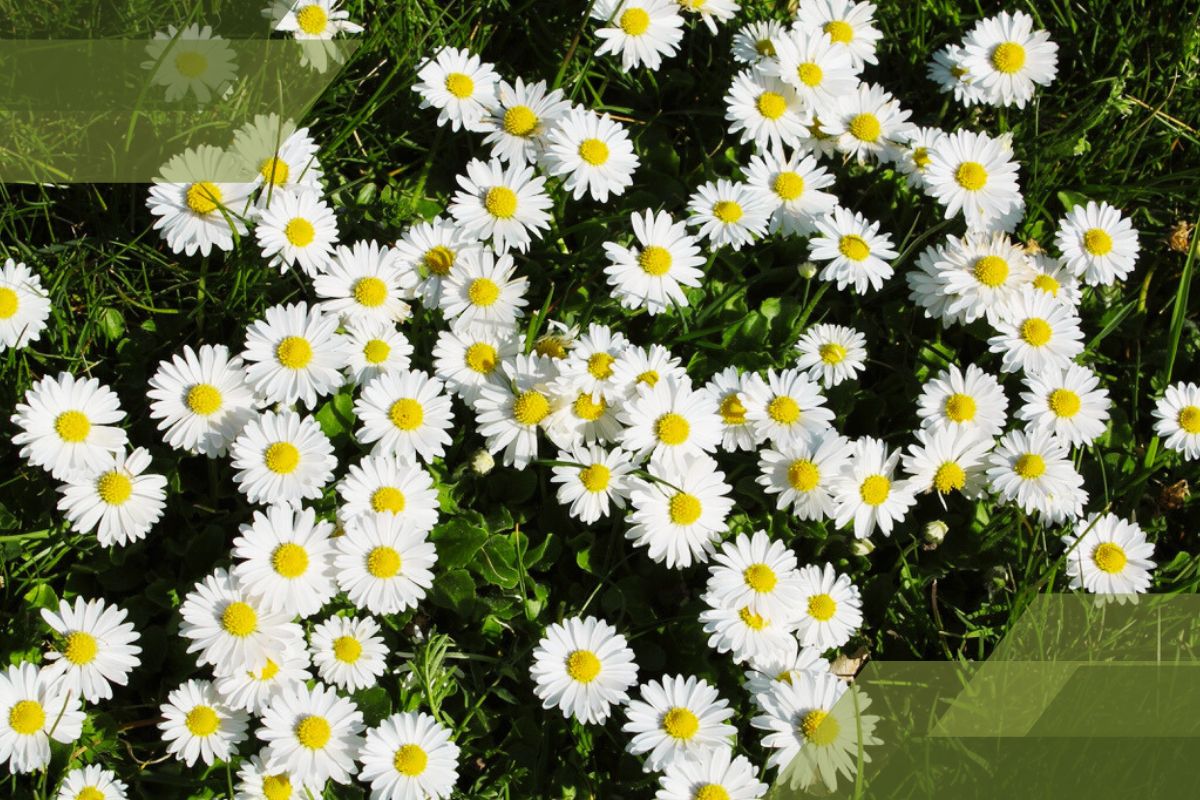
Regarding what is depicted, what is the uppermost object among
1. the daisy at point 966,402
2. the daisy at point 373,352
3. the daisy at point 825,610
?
the daisy at point 966,402

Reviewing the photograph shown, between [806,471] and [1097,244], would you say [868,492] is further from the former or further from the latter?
[1097,244]

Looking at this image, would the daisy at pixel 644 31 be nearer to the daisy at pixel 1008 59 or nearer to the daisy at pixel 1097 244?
the daisy at pixel 1008 59

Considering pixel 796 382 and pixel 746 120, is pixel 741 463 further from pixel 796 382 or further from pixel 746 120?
pixel 746 120

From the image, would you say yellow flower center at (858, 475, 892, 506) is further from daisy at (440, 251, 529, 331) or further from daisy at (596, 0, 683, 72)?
daisy at (596, 0, 683, 72)

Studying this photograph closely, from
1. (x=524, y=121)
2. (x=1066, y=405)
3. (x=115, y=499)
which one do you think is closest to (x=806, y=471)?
(x=1066, y=405)

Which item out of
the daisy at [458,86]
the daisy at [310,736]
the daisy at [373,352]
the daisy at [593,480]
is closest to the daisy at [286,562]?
the daisy at [310,736]

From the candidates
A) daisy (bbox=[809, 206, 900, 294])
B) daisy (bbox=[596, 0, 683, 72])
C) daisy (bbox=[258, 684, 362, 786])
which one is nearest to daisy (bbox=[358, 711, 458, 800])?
daisy (bbox=[258, 684, 362, 786])
